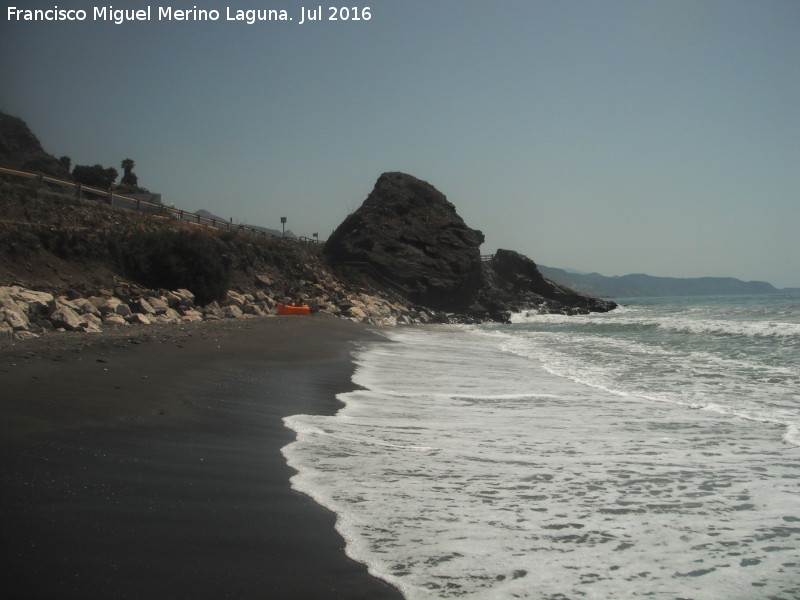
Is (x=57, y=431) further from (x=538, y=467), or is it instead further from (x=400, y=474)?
(x=538, y=467)

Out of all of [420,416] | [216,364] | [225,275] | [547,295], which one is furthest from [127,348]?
[547,295]

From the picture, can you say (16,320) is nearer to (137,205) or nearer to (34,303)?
(34,303)

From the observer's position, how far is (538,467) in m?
5.75

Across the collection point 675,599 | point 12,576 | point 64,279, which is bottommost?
point 675,599

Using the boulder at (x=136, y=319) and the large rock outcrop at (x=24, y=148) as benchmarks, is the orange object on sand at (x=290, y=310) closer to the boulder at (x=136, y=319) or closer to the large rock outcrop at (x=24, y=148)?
the boulder at (x=136, y=319)

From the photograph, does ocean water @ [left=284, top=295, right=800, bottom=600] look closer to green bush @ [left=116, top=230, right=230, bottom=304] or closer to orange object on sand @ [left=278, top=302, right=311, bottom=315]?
green bush @ [left=116, top=230, right=230, bottom=304]

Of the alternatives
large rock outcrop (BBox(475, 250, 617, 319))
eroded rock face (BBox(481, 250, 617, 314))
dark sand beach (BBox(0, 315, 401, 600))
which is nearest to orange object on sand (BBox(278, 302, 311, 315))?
dark sand beach (BBox(0, 315, 401, 600))

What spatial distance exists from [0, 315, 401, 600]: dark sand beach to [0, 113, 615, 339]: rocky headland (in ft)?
21.7

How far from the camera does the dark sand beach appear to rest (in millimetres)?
3162

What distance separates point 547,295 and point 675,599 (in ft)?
222

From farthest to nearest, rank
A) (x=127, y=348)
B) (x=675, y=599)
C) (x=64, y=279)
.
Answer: (x=64, y=279)
(x=127, y=348)
(x=675, y=599)

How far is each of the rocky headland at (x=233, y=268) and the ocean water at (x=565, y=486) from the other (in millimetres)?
9228

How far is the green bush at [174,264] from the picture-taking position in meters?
26.1

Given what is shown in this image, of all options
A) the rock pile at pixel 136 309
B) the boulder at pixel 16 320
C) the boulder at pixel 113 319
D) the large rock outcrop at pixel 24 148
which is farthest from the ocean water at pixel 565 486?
the large rock outcrop at pixel 24 148
